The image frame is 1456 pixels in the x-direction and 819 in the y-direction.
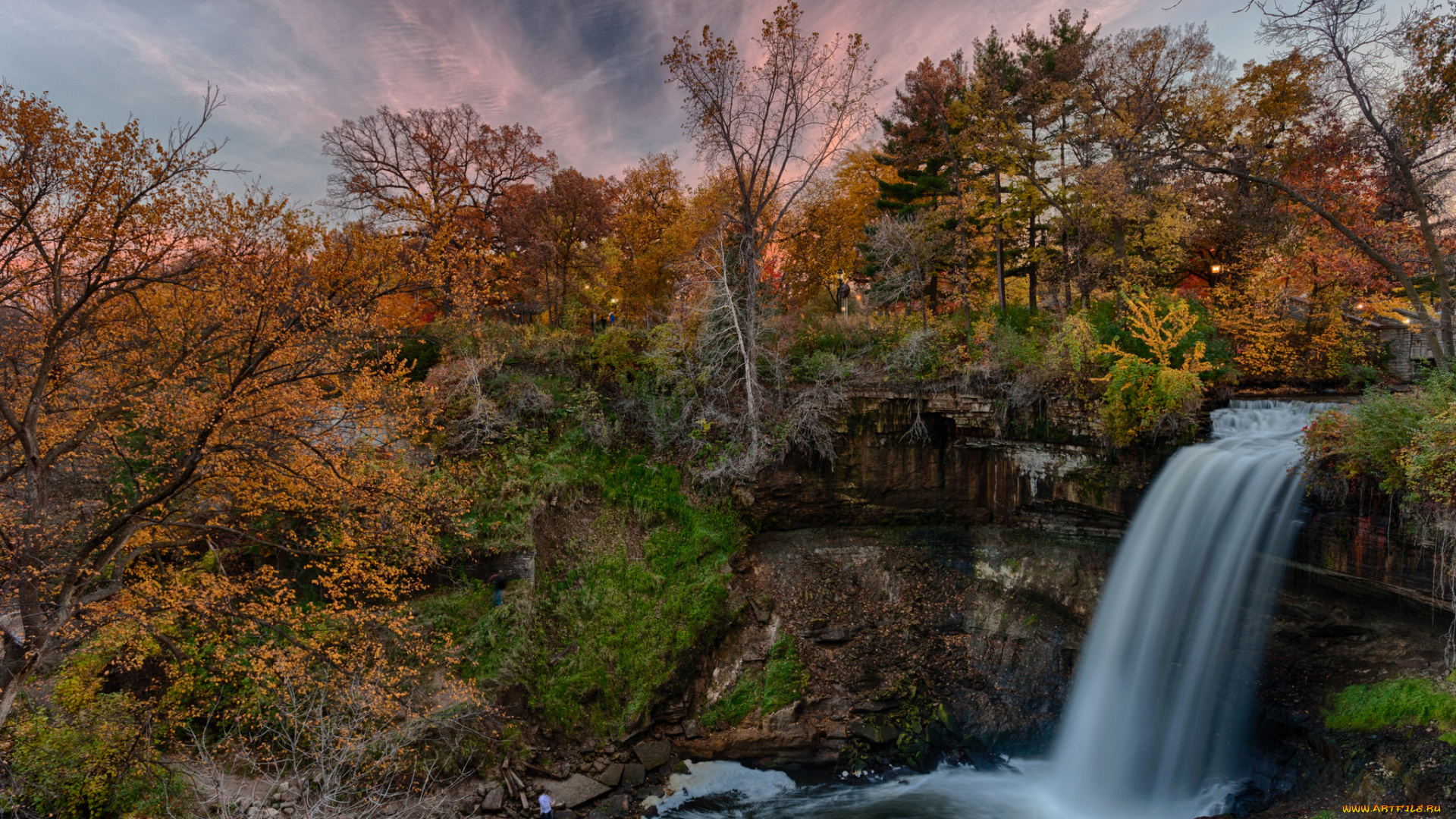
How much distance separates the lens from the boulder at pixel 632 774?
32.1 ft

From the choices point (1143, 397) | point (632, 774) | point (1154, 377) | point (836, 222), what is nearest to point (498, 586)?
point (632, 774)

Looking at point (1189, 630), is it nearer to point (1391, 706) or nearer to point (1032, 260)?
point (1391, 706)

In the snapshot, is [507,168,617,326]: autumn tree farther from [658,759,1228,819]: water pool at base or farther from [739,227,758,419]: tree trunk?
[658,759,1228,819]: water pool at base

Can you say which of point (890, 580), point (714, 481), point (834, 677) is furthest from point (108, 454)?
point (890, 580)

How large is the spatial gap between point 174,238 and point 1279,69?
18.3 meters

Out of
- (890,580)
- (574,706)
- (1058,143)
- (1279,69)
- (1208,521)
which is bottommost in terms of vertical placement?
(574,706)

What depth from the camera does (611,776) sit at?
32.0 feet

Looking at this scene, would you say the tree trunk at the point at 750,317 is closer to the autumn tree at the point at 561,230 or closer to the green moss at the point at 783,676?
the green moss at the point at 783,676

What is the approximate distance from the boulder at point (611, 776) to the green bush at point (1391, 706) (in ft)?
33.9

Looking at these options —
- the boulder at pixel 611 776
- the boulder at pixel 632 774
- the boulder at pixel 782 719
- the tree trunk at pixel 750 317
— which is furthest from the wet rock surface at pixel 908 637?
the tree trunk at pixel 750 317

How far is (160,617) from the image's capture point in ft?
25.9

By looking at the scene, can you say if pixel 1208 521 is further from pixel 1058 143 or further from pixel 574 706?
pixel 1058 143

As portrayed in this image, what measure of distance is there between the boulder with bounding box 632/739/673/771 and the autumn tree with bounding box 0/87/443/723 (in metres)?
5.33

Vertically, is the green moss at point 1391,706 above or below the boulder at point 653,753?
above
